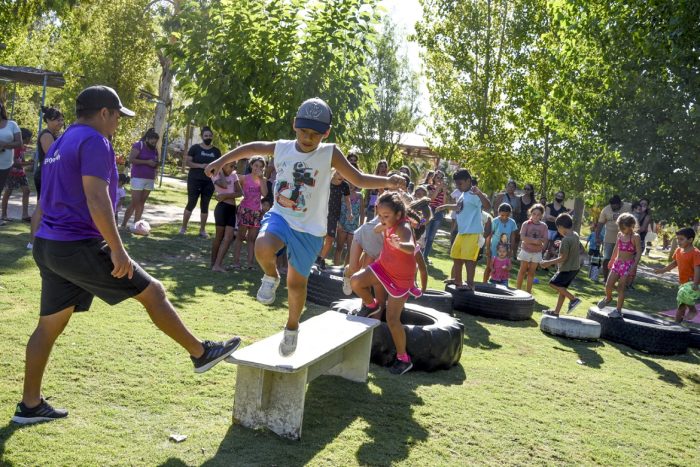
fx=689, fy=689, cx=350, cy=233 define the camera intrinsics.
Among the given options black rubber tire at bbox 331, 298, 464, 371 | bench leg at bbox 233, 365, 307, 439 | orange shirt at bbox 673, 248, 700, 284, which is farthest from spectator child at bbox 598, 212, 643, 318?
bench leg at bbox 233, 365, 307, 439

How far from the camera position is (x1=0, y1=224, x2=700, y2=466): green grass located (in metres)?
4.14

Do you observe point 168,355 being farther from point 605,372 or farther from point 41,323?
point 605,372

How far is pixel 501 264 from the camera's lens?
11.7 meters

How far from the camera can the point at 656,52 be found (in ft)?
37.8

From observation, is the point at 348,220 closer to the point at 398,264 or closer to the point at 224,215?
the point at 224,215

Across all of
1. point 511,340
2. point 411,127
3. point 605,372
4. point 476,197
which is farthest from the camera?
point 411,127

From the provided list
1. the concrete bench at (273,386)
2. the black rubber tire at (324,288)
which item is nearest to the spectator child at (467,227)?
the black rubber tire at (324,288)

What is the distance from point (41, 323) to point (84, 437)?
72 centimetres

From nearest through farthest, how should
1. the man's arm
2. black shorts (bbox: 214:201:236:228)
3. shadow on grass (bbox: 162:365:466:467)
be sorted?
the man's arm < shadow on grass (bbox: 162:365:466:467) < black shorts (bbox: 214:201:236:228)

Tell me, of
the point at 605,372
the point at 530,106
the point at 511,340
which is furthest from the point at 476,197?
the point at 530,106

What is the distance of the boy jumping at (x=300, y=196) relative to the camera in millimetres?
4941

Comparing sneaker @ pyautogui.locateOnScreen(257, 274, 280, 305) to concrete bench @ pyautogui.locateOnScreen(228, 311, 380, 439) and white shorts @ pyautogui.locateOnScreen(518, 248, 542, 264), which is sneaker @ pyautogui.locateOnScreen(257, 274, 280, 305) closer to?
concrete bench @ pyautogui.locateOnScreen(228, 311, 380, 439)

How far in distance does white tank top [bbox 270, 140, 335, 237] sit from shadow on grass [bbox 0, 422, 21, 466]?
2181 mm

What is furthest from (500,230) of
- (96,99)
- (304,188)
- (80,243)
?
(80,243)
